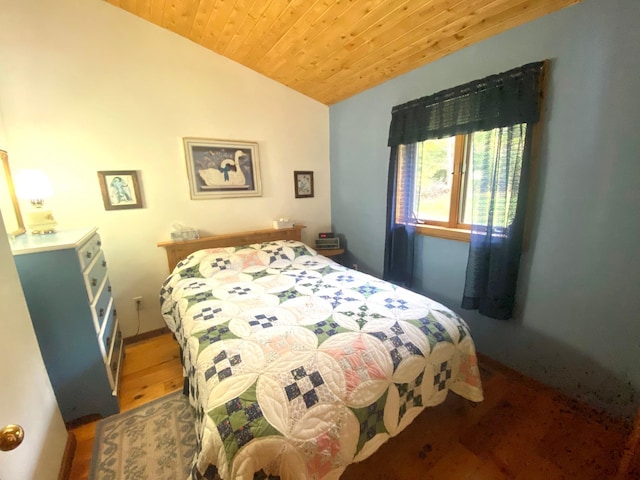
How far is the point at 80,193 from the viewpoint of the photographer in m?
2.09

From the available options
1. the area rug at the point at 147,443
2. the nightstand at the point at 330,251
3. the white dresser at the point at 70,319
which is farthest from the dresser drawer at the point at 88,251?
the nightstand at the point at 330,251

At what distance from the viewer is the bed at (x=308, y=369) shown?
2.95 feet

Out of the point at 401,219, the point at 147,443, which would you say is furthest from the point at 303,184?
the point at 147,443

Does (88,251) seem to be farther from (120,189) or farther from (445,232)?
(445,232)

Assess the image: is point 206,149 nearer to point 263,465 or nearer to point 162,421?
point 162,421

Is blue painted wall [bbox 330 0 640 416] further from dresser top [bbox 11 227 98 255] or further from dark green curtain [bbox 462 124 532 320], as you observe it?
dresser top [bbox 11 227 98 255]

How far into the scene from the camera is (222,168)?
2.61m

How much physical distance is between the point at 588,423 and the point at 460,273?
1.06 m

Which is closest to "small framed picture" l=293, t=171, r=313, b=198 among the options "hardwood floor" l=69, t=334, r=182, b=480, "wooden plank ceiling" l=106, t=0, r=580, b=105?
"wooden plank ceiling" l=106, t=0, r=580, b=105

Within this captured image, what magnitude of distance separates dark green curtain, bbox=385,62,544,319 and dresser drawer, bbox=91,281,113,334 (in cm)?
240

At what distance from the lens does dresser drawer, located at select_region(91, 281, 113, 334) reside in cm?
154

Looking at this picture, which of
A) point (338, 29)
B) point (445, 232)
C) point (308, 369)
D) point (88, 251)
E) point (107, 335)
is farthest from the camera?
point (445, 232)

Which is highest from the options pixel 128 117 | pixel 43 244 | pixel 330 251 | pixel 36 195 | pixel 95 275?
pixel 128 117

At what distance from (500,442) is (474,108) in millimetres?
1999
